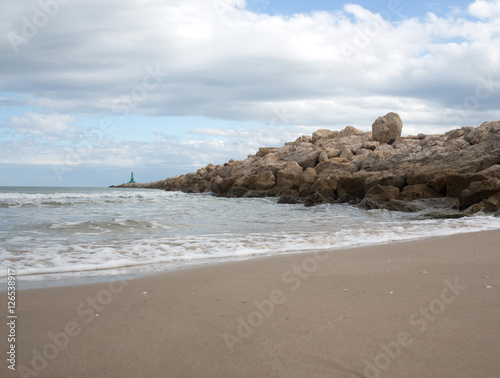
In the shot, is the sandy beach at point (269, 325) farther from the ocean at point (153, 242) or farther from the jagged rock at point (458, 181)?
the jagged rock at point (458, 181)

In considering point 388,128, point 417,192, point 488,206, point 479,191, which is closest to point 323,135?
point 388,128

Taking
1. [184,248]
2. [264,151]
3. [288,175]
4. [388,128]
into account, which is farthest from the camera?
[264,151]

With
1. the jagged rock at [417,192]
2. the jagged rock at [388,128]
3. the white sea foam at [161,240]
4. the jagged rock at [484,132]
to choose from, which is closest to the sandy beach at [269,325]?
the white sea foam at [161,240]

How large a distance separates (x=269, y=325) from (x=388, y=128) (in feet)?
84.4

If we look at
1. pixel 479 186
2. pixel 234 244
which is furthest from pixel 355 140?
pixel 234 244

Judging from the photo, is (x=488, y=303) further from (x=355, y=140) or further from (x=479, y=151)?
(x=355, y=140)

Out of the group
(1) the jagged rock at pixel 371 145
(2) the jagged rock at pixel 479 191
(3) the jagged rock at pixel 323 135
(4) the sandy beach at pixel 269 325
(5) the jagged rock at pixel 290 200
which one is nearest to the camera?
(4) the sandy beach at pixel 269 325

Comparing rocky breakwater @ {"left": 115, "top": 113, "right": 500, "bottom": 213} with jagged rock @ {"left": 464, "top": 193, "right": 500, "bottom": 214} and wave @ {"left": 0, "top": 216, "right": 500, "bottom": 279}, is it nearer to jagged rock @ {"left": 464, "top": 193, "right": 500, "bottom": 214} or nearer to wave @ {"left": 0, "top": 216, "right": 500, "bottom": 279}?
jagged rock @ {"left": 464, "top": 193, "right": 500, "bottom": 214}

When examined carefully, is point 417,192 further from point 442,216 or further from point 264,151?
point 264,151

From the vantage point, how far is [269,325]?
2477 mm

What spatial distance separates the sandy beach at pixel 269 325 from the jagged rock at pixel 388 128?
2332cm

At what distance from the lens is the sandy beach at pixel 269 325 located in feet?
6.36

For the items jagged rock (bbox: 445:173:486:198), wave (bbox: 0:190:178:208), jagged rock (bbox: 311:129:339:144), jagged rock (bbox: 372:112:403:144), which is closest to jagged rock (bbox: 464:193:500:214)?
jagged rock (bbox: 445:173:486:198)

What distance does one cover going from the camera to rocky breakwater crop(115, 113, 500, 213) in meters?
12.7
